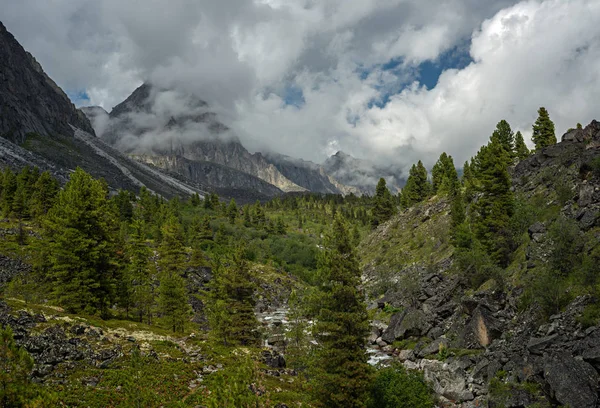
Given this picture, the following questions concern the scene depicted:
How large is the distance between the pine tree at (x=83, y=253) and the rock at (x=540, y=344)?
3476cm

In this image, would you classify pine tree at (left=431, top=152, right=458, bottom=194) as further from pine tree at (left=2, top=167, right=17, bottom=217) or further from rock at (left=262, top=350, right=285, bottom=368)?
pine tree at (left=2, top=167, right=17, bottom=217)

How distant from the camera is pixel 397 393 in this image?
2352 centimetres

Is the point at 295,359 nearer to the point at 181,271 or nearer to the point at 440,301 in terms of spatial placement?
the point at 440,301

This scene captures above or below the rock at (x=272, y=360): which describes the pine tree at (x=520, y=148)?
above

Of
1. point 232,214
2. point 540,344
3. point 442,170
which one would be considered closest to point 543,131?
point 442,170

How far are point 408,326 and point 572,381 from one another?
24329 mm

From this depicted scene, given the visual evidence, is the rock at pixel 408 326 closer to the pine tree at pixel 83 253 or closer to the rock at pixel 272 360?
the rock at pixel 272 360

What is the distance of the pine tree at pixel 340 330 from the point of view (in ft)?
75.9

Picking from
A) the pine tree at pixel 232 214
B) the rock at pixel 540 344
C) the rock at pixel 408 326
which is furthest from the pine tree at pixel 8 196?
the rock at pixel 540 344

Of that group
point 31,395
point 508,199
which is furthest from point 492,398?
point 508,199

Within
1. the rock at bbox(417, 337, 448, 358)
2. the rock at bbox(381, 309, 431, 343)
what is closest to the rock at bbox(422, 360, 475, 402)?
the rock at bbox(417, 337, 448, 358)

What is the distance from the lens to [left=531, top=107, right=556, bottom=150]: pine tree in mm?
83875

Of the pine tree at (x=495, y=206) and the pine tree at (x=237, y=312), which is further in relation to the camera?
the pine tree at (x=495, y=206)

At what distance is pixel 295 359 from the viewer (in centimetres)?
3881
